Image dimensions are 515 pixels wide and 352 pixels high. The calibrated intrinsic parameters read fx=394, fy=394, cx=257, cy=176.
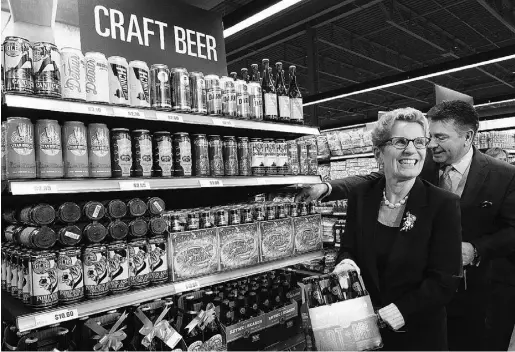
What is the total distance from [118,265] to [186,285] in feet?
1.26

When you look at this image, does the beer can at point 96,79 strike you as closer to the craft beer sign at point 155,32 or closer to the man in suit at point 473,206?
the craft beer sign at point 155,32

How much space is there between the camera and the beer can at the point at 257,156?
2.59 m

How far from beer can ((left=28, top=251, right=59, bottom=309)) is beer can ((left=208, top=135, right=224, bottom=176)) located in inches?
39.0

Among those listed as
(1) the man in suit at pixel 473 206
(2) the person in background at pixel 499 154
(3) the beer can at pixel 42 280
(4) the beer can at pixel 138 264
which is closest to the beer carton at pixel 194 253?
(4) the beer can at pixel 138 264

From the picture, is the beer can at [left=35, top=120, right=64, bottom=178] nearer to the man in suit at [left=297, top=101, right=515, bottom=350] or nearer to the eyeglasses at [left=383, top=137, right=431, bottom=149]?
the eyeglasses at [left=383, top=137, right=431, bottom=149]

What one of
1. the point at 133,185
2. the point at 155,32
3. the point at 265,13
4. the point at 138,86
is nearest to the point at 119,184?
the point at 133,185

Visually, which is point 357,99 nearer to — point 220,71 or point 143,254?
point 220,71

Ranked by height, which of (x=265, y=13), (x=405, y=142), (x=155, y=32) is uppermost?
(x=265, y=13)

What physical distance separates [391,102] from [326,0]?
16.5 metres

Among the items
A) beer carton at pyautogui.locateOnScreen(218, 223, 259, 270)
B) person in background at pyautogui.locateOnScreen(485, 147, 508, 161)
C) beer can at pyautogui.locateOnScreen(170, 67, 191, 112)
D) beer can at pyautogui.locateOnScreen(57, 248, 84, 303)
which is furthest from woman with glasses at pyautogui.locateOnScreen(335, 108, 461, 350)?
person in background at pyautogui.locateOnScreen(485, 147, 508, 161)

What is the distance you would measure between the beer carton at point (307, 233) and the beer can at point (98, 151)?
1334 millimetres

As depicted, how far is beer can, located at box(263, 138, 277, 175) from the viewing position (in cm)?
265

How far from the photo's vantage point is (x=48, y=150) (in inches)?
69.1

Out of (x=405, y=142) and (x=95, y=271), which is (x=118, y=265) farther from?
(x=405, y=142)
